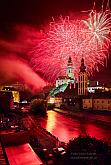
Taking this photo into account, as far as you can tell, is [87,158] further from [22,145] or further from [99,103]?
[99,103]

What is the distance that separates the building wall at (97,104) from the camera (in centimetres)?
5815

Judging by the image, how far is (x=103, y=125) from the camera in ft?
127

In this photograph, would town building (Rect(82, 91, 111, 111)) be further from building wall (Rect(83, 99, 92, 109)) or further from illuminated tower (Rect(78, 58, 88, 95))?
illuminated tower (Rect(78, 58, 88, 95))

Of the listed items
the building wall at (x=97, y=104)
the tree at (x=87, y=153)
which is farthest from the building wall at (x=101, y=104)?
the tree at (x=87, y=153)

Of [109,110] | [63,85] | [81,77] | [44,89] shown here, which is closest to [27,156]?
[109,110]

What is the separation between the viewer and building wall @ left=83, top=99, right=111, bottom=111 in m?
58.1

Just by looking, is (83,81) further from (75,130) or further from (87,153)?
(87,153)

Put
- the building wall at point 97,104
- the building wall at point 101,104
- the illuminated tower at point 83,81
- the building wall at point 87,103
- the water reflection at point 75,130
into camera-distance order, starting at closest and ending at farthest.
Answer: the water reflection at point 75,130, the building wall at point 101,104, the building wall at point 97,104, the building wall at point 87,103, the illuminated tower at point 83,81

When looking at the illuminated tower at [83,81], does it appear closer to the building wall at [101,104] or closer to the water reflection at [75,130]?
the building wall at [101,104]

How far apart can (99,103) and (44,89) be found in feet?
194

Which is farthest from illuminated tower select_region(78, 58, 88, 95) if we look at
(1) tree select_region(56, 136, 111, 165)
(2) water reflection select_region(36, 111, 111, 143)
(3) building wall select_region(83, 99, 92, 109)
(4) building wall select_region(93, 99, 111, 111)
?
(1) tree select_region(56, 136, 111, 165)

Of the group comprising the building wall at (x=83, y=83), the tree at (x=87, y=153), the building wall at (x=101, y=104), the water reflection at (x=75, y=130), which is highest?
the building wall at (x=83, y=83)

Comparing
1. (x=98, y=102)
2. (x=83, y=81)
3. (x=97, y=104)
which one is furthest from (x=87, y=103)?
(x=83, y=81)

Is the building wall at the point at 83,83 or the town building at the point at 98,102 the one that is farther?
the building wall at the point at 83,83
